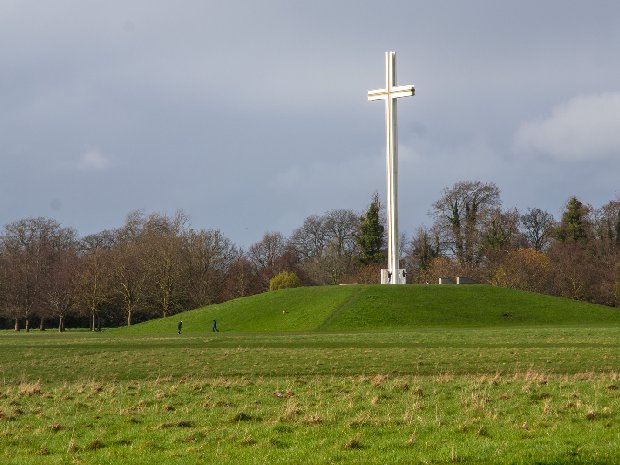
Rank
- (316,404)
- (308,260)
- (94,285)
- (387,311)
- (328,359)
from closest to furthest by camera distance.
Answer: (316,404), (328,359), (387,311), (94,285), (308,260)

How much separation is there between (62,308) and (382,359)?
69.0 metres

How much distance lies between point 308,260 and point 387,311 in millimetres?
49242

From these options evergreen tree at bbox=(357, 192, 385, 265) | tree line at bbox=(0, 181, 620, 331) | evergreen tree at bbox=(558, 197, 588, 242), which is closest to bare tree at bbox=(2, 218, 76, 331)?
tree line at bbox=(0, 181, 620, 331)

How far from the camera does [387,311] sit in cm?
6262

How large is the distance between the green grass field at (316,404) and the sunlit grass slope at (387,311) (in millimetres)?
24715

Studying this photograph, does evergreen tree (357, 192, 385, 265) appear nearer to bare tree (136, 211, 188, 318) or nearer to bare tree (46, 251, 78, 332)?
bare tree (136, 211, 188, 318)

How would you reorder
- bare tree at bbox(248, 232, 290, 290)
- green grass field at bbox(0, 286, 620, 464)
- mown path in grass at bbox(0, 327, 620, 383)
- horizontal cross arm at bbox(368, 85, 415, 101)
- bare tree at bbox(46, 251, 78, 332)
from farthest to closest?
bare tree at bbox(248, 232, 290, 290)
bare tree at bbox(46, 251, 78, 332)
horizontal cross arm at bbox(368, 85, 415, 101)
mown path in grass at bbox(0, 327, 620, 383)
green grass field at bbox(0, 286, 620, 464)

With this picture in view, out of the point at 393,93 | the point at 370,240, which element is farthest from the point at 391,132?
the point at 370,240

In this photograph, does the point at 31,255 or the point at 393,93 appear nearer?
the point at 393,93

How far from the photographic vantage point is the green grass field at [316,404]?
1021 cm

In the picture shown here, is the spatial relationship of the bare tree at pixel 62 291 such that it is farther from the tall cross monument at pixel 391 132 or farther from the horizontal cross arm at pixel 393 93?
the horizontal cross arm at pixel 393 93

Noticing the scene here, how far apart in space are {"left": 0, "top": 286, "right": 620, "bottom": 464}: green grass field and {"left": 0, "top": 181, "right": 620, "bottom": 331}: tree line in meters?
54.8

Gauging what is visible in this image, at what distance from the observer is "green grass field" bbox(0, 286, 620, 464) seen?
10.2 metres

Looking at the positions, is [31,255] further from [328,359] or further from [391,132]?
[328,359]
